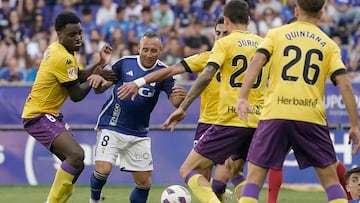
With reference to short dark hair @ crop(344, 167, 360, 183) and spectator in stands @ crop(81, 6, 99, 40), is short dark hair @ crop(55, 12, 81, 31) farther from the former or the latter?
spectator in stands @ crop(81, 6, 99, 40)

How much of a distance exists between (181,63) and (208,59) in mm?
376

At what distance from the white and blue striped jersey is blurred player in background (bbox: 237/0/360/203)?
298 cm

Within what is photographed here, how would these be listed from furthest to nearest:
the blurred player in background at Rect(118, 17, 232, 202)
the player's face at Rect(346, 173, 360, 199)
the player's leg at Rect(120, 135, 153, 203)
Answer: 1. the player's leg at Rect(120, 135, 153, 203)
2. the player's face at Rect(346, 173, 360, 199)
3. the blurred player in background at Rect(118, 17, 232, 202)

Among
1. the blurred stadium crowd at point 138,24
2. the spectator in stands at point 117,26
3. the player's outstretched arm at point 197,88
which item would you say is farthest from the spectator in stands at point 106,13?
the player's outstretched arm at point 197,88

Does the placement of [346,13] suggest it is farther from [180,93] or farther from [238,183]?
[180,93]

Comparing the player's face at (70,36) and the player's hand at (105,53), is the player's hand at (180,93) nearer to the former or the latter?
the player's hand at (105,53)

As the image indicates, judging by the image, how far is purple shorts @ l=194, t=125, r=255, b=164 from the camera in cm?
973

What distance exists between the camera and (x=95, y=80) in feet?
35.6

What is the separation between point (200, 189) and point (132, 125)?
6.96 ft

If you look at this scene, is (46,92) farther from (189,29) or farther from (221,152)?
(189,29)

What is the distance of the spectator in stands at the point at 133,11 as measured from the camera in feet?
66.2

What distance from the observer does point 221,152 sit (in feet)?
31.9

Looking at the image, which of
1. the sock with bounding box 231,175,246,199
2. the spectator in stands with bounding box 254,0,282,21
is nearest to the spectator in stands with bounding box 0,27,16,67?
the spectator in stands with bounding box 254,0,282,21

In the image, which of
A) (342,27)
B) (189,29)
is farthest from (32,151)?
(342,27)
